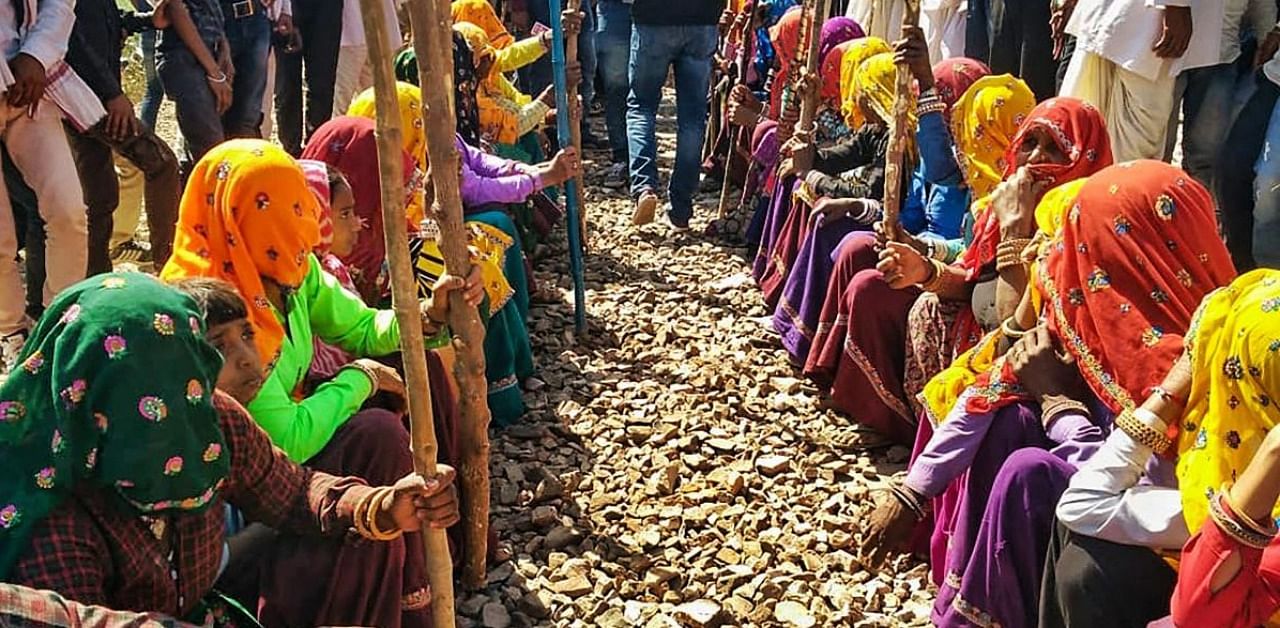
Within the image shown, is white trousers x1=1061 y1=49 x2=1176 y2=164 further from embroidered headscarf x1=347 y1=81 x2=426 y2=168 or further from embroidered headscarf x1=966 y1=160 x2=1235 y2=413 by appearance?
embroidered headscarf x1=347 y1=81 x2=426 y2=168

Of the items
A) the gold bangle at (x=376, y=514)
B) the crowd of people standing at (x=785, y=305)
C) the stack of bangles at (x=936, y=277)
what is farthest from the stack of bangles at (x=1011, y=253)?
the gold bangle at (x=376, y=514)

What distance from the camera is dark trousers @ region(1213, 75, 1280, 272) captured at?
206 inches

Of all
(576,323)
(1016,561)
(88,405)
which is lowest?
(576,323)

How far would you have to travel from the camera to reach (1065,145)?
3.95m

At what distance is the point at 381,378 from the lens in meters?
3.34

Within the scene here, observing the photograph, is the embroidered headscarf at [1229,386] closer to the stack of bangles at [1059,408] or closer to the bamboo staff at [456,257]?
the stack of bangles at [1059,408]

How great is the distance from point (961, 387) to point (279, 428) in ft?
6.86

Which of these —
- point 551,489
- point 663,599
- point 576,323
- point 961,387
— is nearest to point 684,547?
point 663,599

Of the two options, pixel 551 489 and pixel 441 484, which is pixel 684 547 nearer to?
pixel 551 489

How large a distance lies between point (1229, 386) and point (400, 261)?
1797mm

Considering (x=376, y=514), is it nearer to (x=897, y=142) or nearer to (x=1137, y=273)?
(x=1137, y=273)

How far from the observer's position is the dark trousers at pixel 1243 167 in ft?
17.2

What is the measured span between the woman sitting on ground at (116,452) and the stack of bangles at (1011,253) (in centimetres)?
252

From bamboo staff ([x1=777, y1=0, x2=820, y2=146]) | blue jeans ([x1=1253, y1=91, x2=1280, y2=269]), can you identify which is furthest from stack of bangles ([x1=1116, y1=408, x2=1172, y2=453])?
bamboo staff ([x1=777, y1=0, x2=820, y2=146])
